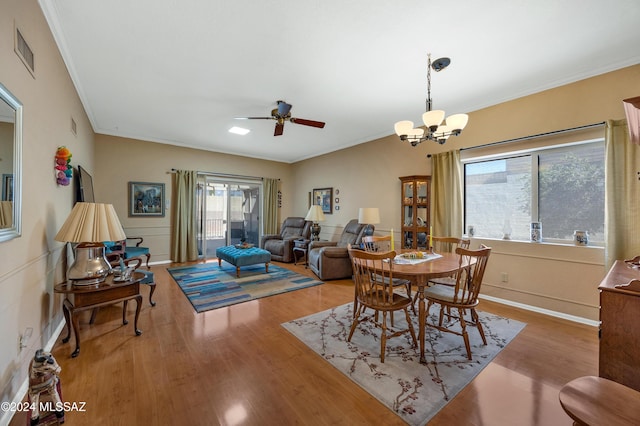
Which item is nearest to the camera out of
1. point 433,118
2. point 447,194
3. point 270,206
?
point 433,118

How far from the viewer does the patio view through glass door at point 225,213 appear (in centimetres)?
639

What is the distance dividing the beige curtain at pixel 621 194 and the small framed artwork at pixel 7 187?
16.2 feet

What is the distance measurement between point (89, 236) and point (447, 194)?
4.41 meters

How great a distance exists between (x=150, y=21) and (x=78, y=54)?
113 centimetres

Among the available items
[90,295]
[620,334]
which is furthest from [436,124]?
[90,295]

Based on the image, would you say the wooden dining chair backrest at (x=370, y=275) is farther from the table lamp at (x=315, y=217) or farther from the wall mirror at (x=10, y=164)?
the table lamp at (x=315, y=217)

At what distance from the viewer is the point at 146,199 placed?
18.3 feet

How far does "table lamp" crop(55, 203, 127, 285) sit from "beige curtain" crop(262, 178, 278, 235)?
4.81 meters

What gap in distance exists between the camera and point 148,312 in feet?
10.2

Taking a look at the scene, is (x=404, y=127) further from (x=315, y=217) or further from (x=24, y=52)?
(x=315, y=217)

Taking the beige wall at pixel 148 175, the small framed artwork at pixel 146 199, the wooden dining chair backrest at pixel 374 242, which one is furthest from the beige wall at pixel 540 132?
the small framed artwork at pixel 146 199

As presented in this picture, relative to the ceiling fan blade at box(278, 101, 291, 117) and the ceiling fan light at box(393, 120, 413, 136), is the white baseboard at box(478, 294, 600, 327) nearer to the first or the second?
the ceiling fan light at box(393, 120, 413, 136)

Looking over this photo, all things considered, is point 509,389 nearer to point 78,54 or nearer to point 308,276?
point 308,276

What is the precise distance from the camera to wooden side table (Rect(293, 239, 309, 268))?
573 centimetres
